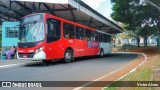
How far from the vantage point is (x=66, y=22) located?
18.7m

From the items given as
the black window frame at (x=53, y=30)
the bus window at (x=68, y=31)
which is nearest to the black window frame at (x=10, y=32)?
the bus window at (x=68, y=31)

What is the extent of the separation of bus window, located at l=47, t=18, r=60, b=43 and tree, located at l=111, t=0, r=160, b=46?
13118 millimetres

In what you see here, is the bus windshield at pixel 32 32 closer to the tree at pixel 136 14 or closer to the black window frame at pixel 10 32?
the black window frame at pixel 10 32

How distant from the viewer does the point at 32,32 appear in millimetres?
16281

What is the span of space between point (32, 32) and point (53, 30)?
53.3 inches

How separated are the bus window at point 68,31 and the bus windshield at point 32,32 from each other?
2.68 meters

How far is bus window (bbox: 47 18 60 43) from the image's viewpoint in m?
16.3

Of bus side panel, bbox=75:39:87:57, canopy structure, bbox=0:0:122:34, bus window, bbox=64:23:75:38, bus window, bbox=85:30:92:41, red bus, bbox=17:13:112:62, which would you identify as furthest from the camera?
canopy structure, bbox=0:0:122:34

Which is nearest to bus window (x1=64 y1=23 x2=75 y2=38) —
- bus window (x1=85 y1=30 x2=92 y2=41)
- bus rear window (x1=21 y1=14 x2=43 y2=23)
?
bus rear window (x1=21 y1=14 x2=43 y2=23)

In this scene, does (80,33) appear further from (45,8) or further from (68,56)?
(45,8)

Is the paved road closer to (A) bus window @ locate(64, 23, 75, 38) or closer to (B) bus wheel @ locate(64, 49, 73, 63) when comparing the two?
(B) bus wheel @ locate(64, 49, 73, 63)

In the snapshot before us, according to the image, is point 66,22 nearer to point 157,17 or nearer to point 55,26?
point 55,26

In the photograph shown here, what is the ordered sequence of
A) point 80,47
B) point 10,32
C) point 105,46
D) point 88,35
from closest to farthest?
point 80,47, point 88,35, point 10,32, point 105,46

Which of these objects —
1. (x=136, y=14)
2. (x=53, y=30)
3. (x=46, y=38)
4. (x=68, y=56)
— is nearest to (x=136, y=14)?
(x=136, y=14)
